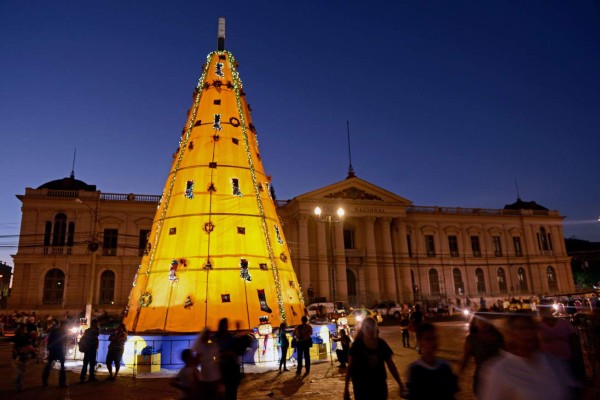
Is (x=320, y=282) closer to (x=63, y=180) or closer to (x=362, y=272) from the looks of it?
(x=362, y=272)

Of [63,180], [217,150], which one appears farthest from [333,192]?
[217,150]

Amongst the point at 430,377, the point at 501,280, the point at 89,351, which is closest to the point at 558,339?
the point at 430,377

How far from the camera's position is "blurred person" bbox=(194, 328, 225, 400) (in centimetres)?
539

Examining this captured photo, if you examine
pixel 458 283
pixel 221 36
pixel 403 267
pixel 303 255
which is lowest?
pixel 458 283

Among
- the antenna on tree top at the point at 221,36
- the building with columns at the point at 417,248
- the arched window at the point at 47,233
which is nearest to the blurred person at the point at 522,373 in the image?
the antenna on tree top at the point at 221,36

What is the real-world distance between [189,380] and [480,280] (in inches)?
1841

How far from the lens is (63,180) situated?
36.9 metres

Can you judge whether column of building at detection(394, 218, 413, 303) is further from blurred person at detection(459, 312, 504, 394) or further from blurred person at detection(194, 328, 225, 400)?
blurred person at detection(194, 328, 225, 400)

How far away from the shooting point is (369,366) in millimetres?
4422

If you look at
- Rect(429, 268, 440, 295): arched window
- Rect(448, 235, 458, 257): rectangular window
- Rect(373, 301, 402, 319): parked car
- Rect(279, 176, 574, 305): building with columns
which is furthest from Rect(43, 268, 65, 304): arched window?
Rect(448, 235, 458, 257): rectangular window

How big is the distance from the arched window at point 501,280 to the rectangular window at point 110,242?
40.1m

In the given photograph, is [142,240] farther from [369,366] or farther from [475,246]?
[475,246]

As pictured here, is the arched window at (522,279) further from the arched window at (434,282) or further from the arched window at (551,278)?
the arched window at (434,282)

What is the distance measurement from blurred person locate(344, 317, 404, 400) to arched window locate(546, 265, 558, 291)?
2078 inches
